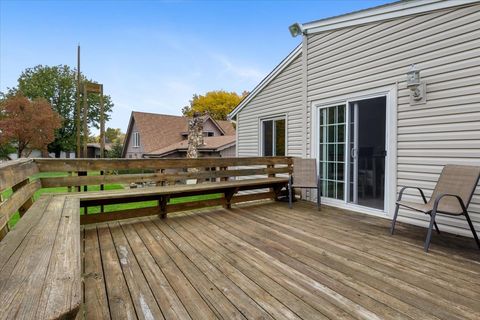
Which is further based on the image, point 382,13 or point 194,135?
point 194,135

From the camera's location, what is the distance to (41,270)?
1186 mm

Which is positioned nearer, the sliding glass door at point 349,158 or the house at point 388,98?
the house at point 388,98

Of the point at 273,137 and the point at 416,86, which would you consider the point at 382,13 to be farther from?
the point at 273,137

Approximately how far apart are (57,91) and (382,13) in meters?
31.2

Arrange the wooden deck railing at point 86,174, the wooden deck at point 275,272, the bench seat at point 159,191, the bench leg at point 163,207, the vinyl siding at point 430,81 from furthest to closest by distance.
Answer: the bench leg at point 163,207, the bench seat at point 159,191, the vinyl siding at point 430,81, the wooden deck railing at point 86,174, the wooden deck at point 275,272

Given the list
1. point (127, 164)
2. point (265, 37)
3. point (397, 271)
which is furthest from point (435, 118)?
point (265, 37)

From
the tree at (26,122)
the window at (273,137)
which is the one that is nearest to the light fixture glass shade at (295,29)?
the window at (273,137)

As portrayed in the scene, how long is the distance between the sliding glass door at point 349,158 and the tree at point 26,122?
78.2 feet

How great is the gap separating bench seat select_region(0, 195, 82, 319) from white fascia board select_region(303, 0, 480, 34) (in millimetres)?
4513

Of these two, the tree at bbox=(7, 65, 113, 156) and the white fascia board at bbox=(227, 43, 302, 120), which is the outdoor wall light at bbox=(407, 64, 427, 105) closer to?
the white fascia board at bbox=(227, 43, 302, 120)

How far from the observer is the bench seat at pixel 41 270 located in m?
0.88

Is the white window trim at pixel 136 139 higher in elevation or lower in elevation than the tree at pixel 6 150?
higher

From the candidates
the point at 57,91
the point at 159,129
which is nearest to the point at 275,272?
the point at 159,129

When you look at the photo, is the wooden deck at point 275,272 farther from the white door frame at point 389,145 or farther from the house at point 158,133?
the house at point 158,133
